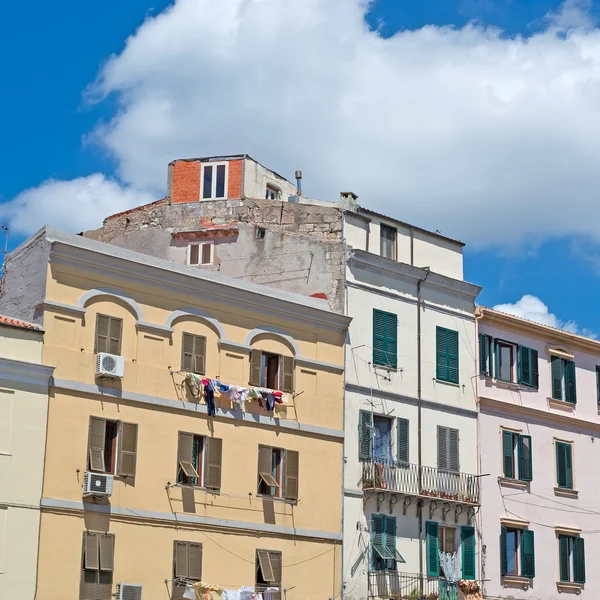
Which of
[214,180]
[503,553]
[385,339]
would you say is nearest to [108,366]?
[385,339]

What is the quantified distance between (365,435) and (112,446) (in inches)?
367

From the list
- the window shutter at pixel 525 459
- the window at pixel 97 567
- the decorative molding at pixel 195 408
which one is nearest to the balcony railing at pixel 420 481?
the decorative molding at pixel 195 408

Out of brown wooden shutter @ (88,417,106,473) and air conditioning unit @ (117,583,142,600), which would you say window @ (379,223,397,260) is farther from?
air conditioning unit @ (117,583,142,600)

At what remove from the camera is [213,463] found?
3497cm

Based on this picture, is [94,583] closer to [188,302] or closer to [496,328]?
[188,302]

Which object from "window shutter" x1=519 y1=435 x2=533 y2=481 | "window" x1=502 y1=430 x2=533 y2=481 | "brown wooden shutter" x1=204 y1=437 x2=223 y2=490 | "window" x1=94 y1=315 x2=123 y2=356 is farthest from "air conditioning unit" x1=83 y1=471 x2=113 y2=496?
"window shutter" x1=519 y1=435 x2=533 y2=481

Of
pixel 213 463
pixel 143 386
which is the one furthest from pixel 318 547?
pixel 143 386

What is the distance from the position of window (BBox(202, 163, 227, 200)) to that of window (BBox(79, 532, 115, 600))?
54.1 ft

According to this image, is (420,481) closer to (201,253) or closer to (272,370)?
(272,370)

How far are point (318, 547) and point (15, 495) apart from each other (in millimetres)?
10227

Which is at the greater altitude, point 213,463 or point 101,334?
point 101,334

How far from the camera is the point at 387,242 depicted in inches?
1662

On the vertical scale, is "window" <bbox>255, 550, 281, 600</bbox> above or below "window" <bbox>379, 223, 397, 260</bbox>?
below

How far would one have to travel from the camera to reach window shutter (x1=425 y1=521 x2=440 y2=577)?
3981cm
